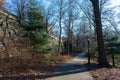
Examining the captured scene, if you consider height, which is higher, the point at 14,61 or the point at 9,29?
the point at 9,29

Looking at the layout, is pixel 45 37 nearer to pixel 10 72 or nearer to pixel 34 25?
pixel 34 25

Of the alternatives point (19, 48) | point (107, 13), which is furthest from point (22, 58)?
point (107, 13)

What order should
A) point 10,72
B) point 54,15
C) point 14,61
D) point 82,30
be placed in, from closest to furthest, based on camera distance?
point 10,72
point 14,61
point 54,15
point 82,30

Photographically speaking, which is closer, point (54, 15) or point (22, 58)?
point (22, 58)

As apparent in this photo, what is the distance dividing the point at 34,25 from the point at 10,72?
10886 millimetres

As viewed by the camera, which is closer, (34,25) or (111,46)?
(34,25)

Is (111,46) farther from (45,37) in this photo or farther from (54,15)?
(54,15)

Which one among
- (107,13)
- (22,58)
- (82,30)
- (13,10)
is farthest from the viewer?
(82,30)

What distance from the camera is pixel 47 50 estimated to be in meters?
25.1

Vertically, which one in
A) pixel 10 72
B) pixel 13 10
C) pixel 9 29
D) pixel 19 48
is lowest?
pixel 10 72

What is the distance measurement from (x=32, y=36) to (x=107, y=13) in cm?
2002

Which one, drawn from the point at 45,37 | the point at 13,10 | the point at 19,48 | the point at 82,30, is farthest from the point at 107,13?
the point at 82,30

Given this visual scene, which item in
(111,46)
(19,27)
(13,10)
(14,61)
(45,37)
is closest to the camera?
(14,61)

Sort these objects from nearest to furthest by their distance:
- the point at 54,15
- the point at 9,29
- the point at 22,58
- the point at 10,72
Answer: the point at 10,72 < the point at 22,58 < the point at 9,29 < the point at 54,15
